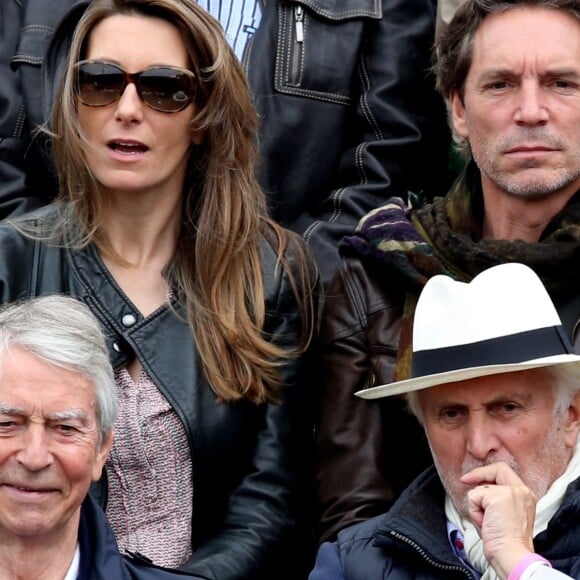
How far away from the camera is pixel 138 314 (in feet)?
15.2

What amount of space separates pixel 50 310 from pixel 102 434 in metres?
0.32

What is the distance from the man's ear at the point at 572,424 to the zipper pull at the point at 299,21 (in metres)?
2.04

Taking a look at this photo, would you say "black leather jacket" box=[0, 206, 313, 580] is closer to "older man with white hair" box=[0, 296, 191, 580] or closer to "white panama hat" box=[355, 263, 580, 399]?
"older man with white hair" box=[0, 296, 191, 580]

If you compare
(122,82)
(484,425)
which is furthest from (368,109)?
(484,425)

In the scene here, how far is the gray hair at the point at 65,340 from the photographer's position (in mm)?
3928

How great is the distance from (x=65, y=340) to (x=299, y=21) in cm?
194

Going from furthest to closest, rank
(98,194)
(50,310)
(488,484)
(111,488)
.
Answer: (98,194) → (111,488) → (50,310) → (488,484)

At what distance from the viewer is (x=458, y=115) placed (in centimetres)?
504

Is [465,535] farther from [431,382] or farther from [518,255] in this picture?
[518,255]

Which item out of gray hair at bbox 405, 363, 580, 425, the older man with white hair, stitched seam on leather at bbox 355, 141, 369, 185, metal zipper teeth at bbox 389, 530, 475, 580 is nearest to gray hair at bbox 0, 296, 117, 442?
the older man with white hair

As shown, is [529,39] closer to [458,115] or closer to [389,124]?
[458,115]

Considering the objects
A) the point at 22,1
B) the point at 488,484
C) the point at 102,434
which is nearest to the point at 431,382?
the point at 488,484

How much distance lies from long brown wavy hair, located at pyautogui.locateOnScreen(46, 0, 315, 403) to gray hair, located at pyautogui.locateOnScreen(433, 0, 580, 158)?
59cm

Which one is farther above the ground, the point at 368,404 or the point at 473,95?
the point at 473,95
